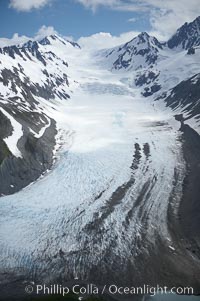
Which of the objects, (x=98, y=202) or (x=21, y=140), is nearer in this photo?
(x=98, y=202)

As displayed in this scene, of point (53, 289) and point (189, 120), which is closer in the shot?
point (53, 289)

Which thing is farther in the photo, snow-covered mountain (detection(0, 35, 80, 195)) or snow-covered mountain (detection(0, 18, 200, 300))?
snow-covered mountain (detection(0, 35, 80, 195))

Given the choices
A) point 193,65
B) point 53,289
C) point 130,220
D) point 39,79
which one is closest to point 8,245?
point 53,289

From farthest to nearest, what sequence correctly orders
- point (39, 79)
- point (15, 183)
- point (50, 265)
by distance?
1. point (39, 79)
2. point (15, 183)
3. point (50, 265)

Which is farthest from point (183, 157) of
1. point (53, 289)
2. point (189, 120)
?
point (53, 289)

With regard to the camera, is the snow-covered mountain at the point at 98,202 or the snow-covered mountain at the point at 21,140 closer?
the snow-covered mountain at the point at 98,202

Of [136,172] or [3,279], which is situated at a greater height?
[136,172]

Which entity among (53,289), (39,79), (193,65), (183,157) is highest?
(193,65)

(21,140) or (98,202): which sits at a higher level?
(21,140)

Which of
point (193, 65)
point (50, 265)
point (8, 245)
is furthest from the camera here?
point (193, 65)

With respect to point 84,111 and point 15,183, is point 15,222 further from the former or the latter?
point 84,111
